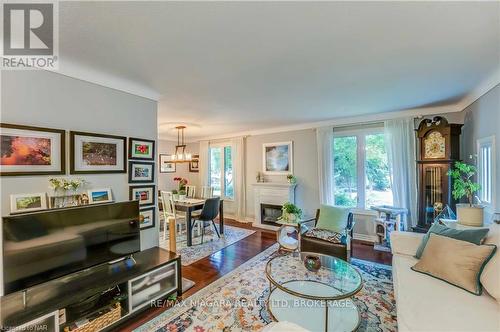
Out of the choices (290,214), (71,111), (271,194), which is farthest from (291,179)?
(71,111)

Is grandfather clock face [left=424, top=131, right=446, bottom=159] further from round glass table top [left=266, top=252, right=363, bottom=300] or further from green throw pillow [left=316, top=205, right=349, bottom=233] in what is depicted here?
round glass table top [left=266, top=252, right=363, bottom=300]

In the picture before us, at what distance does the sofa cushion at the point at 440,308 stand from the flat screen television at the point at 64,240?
246 centimetres

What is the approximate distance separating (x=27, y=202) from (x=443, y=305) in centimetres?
328

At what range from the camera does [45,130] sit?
77.1 inches

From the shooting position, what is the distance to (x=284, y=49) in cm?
183

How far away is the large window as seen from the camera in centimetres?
411

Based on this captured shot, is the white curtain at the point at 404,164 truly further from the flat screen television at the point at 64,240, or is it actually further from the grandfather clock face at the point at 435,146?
the flat screen television at the point at 64,240

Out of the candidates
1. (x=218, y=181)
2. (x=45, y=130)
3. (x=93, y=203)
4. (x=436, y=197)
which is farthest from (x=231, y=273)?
(x=218, y=181)

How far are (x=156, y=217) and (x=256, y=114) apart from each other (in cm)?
237

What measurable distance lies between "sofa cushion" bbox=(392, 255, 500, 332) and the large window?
8.18 feet

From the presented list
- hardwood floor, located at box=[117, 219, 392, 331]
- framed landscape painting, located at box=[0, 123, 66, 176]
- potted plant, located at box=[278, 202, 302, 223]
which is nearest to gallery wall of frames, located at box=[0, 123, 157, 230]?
framed landscape painting, located at box=[0, 123, 66, 176]

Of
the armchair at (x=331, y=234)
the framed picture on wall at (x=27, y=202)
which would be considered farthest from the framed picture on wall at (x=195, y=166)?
the framed picture on wall at (x=27, y=202)

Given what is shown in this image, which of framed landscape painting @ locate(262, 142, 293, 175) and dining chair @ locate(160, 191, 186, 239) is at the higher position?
framed landscape painting @ locate(262, 142, 293, 175)

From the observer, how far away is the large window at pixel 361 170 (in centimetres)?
411
